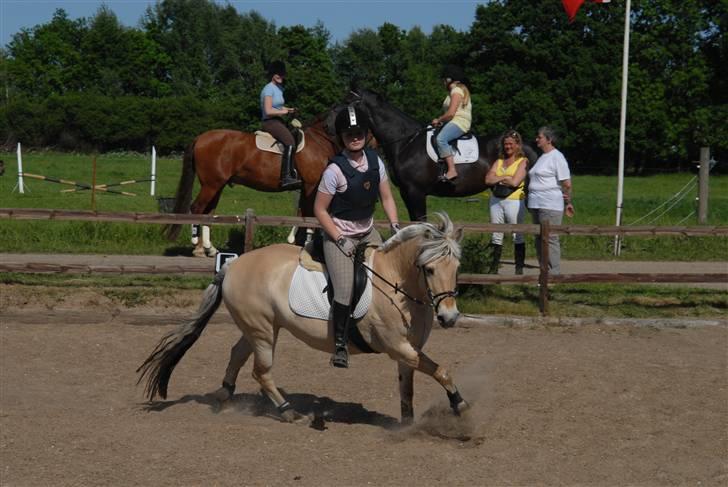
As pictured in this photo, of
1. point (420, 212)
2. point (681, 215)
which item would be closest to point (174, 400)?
point (420, 212)

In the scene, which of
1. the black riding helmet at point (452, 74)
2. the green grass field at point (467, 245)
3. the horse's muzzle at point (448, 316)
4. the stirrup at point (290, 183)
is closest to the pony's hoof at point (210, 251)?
the green grass field at point (467, 245)

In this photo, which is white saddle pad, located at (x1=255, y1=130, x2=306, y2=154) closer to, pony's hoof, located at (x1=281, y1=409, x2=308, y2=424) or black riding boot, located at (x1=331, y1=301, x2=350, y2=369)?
pony's hoof, located at (x1=281, y1=409, x2=308, y2=424)

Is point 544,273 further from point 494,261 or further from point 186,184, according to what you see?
point 186,184

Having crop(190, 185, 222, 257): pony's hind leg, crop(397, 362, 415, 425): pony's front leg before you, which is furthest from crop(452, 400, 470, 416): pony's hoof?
crop(190, 185, 222, 257): pony's hind leg

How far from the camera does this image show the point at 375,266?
6.97m

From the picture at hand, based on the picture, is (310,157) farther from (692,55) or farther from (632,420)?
(692,55)

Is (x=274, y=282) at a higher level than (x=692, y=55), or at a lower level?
lower

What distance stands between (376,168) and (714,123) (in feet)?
160

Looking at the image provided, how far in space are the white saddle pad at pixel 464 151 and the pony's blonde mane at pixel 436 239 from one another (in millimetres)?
6902

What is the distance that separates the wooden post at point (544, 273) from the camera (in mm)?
11836

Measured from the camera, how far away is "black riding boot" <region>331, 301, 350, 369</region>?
6902 millimetres

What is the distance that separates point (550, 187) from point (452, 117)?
1.73 m

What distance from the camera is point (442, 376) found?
6863 mm

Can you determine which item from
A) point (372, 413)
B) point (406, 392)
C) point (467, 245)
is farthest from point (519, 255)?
point (406, 392)
